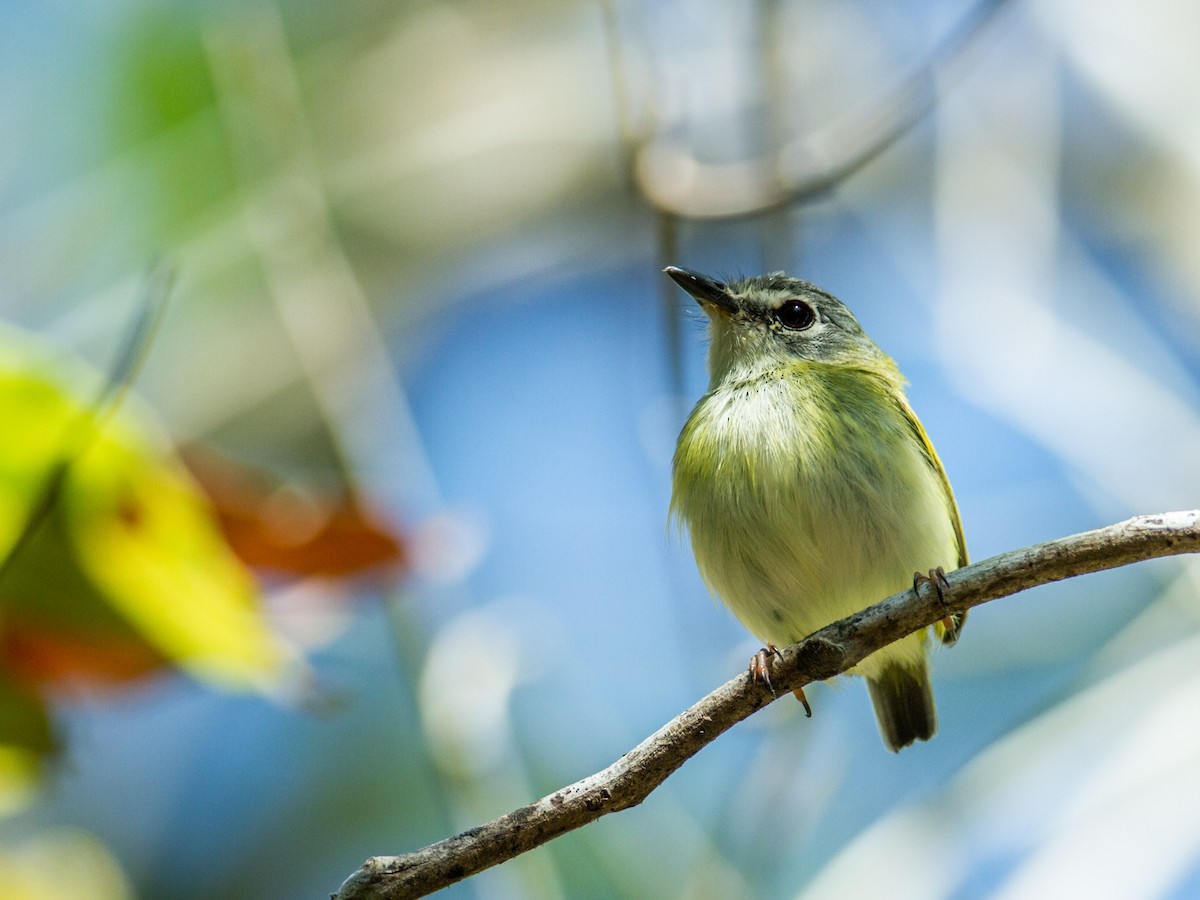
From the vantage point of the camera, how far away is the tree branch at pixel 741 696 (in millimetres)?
1675

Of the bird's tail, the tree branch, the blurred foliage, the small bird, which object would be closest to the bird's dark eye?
the small bird

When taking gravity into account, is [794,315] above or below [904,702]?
above

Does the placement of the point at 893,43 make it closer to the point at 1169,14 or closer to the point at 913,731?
the point at 1169,14

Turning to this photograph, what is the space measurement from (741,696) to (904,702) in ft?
6.11

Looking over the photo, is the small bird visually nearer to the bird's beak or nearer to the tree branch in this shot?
the bird's beak

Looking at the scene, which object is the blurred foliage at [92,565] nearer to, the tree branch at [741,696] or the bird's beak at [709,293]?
the tree branch at [741,696]

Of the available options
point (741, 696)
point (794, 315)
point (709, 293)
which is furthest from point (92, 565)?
point (794, 315)

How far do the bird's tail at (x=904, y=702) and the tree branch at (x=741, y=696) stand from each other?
1.56 m

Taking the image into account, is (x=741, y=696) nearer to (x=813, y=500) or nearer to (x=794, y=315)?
(x=813, y=500)

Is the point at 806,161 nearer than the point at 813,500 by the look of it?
No

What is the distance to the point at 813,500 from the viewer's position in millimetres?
3016

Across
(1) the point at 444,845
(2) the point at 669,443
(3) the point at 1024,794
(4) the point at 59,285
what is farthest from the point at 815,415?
(4) the point at 59,285

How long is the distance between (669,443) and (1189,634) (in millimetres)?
3141

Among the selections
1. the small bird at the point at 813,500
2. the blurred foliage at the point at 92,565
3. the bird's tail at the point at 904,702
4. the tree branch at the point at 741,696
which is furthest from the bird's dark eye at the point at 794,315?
the blurred foliage at the point at 92,565
